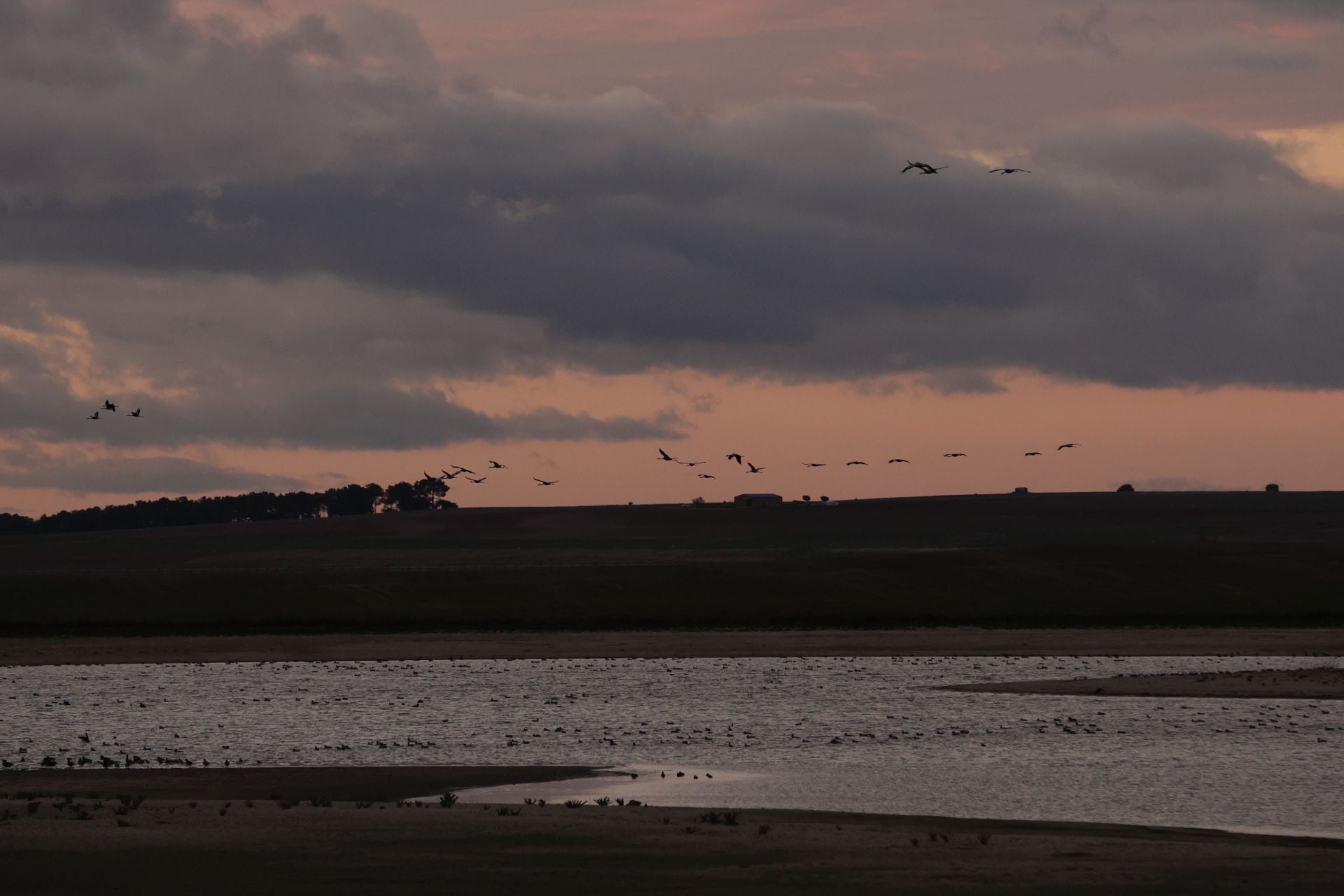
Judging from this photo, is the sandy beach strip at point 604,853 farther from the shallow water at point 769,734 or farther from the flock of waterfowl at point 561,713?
the flock of waterfowl at point 561,713

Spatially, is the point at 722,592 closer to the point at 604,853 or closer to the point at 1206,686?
the point at 1206,686

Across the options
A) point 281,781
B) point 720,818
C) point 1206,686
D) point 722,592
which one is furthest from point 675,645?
point 720,818

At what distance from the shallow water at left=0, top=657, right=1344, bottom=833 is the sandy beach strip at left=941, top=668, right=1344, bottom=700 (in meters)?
2.30

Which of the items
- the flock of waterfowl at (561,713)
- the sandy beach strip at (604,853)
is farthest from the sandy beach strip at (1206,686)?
the sandy beach strip at (604,853)

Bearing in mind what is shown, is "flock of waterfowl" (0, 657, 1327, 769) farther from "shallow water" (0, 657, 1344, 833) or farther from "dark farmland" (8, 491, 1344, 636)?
"dark farmland" (8, 491, 1344, 636)

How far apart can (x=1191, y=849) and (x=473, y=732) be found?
27303mm

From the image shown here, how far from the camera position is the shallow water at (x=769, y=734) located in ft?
131

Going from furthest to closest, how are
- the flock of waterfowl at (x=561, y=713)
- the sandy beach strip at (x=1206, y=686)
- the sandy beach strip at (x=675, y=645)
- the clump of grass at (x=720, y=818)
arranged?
the sandy beach strip at (x=675, y=645) → the sandy beach strip at (x=1206, y=686) → the flock of waterfowl at (x=561, y=713) → the clump of grass at (x=720, y=818)

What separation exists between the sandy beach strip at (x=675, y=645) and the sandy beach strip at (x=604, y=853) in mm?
56467

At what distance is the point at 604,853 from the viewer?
30891 millimetres

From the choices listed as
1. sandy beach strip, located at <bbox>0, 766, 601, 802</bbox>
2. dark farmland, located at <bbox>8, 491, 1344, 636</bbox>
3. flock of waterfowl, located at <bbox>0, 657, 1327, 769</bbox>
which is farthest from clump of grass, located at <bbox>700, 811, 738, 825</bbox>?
dark farmland, located at <bbox>8, 491, 1344, 636</bbox>

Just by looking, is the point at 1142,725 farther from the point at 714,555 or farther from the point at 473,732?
the point at 714,555

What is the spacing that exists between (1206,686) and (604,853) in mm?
43286

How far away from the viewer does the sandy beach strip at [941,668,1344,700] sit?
65.2 m
